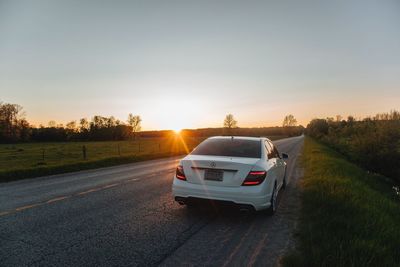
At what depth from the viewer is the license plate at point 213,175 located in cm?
564

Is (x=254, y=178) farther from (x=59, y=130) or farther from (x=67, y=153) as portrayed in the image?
(x=59, y=130)

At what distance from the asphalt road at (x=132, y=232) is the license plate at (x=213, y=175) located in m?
0.87

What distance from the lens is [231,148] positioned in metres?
6.63

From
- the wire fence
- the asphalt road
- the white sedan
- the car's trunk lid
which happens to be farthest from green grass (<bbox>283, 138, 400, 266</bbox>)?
the wire fence

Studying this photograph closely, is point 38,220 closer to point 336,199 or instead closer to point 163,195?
point 163,195

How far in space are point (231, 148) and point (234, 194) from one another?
4.66 feet

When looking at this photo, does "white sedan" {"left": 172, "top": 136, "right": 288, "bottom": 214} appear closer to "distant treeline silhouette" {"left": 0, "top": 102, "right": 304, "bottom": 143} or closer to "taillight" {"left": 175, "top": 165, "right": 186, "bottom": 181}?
"taillight" {"left": 175, "top": 165, "right": 186, "bottom": 181}

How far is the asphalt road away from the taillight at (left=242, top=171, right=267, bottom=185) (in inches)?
32.9

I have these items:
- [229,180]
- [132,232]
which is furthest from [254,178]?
A: [132,232]

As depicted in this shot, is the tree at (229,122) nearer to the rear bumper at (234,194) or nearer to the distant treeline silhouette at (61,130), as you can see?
the distant treeline silhouette at (61,130)

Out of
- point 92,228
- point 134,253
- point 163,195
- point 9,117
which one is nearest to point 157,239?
point 134,253

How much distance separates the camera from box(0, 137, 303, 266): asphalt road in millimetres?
3879

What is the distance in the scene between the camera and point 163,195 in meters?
8.02

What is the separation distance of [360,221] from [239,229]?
7.29 feet
